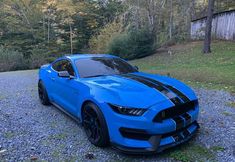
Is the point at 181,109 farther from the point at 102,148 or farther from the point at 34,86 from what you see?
the point at 34,86

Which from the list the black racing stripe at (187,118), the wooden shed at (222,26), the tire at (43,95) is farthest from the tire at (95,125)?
the wooden shed at (222,26)

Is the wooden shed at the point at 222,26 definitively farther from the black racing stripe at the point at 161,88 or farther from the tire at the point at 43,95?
the black racing stripe at the point at 161,88

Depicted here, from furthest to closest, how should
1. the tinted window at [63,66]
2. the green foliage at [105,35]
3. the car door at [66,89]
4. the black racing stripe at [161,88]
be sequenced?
1. the green foliage at [105,35]
2. the tinted window at [63,66]
3. the car door at [66,89]
4. the black racing stripe at [161,88]

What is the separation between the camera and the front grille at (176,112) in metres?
3.25

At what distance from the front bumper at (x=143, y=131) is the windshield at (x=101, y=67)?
131 cm

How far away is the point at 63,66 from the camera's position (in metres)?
5.23

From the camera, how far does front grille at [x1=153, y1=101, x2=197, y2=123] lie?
128 inches

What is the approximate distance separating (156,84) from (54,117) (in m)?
2.55

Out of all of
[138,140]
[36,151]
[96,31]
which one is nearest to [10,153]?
[36,151]

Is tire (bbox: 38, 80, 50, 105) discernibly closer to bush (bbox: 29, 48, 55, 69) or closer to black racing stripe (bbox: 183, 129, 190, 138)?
black racing stripe (bbox: 183, 129, 190, 138)

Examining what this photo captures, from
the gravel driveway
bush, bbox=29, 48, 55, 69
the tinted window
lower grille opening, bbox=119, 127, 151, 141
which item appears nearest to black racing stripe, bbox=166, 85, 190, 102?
the gravel driveway

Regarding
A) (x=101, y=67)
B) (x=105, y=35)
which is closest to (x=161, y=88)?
(x=101, y=67)

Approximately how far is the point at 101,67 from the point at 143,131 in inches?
77.8

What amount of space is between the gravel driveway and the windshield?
1075 millimetres
